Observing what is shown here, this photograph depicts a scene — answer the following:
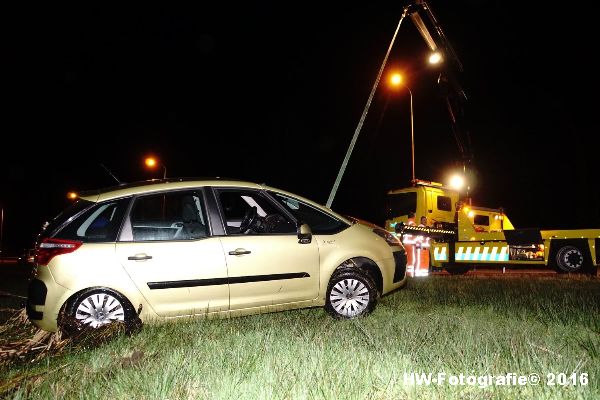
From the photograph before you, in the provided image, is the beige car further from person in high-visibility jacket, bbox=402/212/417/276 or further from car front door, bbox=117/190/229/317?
person in high-visibility jacket, bbox=402/212/417/276

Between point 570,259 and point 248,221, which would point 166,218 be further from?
point 570,259

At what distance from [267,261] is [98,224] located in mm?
1740

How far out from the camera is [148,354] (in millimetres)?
3705

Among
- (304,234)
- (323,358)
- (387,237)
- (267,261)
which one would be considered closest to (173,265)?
(267,261)

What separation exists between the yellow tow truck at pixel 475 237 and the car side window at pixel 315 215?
244 inches

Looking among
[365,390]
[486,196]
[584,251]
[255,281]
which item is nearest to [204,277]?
[255,281]

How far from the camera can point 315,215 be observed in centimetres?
588

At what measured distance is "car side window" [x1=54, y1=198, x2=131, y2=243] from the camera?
449 centimetres

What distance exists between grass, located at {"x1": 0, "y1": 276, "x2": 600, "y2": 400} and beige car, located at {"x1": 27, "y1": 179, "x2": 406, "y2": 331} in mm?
288

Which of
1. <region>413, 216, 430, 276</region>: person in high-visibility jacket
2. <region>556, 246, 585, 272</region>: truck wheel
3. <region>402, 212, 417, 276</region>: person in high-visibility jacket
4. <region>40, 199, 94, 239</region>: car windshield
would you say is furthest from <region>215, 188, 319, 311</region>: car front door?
<region>556, 246, 585, 272</region>: truck wheel

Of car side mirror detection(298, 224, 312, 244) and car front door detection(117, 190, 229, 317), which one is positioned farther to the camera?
car side mirror detection(298, 224, 312, 244)

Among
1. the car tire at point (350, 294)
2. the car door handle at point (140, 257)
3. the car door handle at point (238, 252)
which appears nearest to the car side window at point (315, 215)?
the car tire at point (350, 294)

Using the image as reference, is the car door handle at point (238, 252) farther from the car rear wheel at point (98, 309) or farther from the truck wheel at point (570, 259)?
the truck wheel at point (570, 259)

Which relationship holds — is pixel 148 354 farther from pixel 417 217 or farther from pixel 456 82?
pixel 456 82
